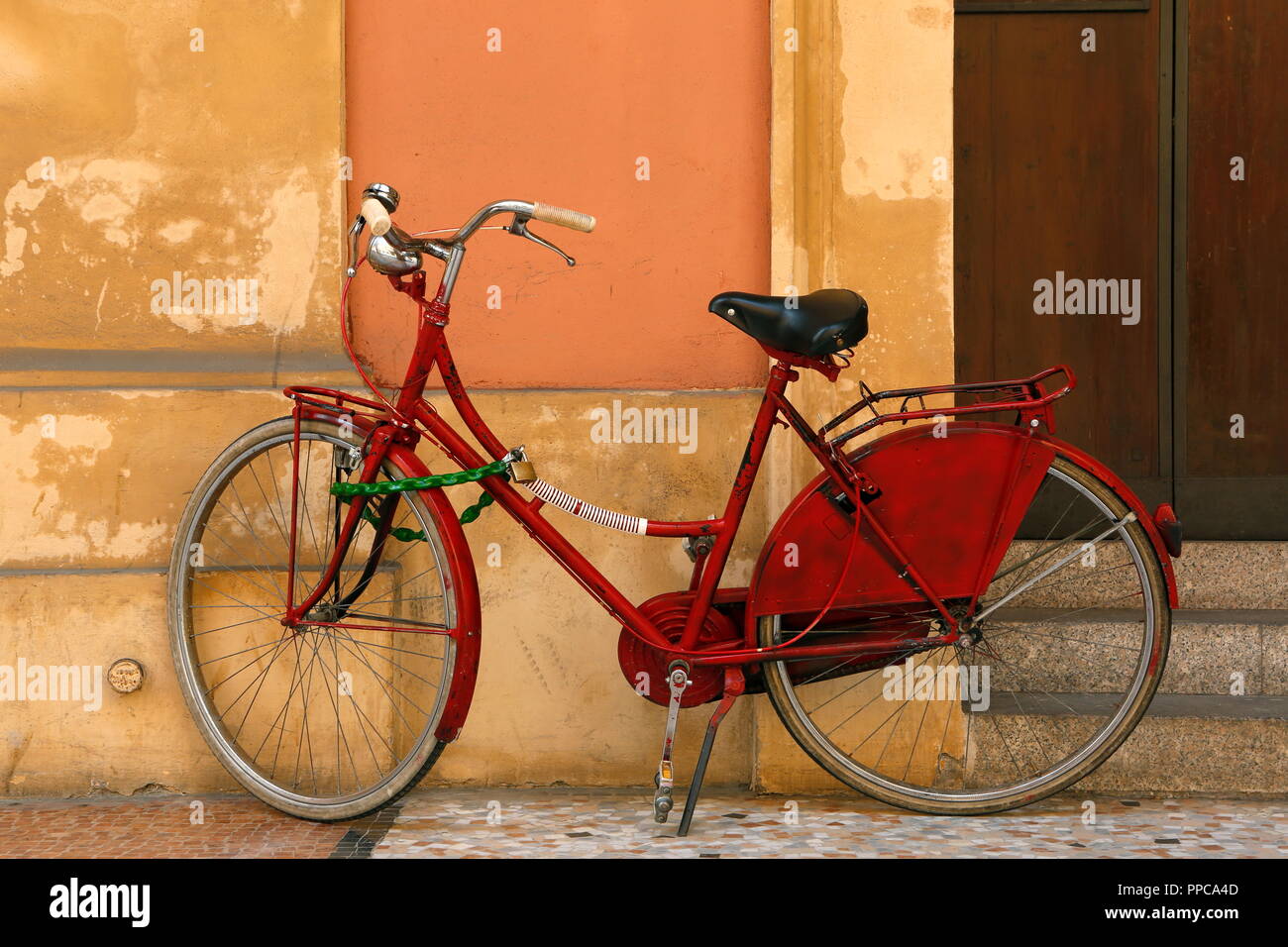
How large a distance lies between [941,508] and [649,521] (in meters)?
0.72

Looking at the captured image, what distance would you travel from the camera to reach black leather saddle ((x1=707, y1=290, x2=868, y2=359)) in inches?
116

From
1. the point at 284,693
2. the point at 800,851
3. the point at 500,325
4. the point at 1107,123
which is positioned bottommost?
the point at 800,851

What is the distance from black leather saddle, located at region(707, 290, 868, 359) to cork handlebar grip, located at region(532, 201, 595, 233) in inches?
13.8

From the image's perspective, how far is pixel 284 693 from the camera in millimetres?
3521

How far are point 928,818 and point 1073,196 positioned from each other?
227 centimetres

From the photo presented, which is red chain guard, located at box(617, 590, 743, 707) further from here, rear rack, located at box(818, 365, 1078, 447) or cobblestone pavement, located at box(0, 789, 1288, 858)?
rear rack, located at box(818, 365, 1078, 447)

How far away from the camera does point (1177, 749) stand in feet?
11.4

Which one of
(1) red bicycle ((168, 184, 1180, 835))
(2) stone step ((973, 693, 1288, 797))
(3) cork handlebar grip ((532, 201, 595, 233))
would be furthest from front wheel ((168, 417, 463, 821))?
(2) stone step ((973, 693, 1288, 797))

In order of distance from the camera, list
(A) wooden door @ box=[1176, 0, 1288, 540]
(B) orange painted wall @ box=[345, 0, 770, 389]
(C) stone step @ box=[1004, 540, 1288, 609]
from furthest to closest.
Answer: (A) wooden door @ box=[1176, 0, 1288, 540] < (C) stone step @ box=[1004, 540, 1288, 609] < (B) orange painted wall @ box=[345, 0, 770, 389]

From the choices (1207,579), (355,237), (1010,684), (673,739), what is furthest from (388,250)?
(1207,579)

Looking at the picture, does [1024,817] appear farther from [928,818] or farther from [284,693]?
[284,693]

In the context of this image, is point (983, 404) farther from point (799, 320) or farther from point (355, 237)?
point (355, 237)
